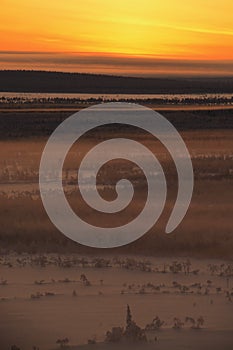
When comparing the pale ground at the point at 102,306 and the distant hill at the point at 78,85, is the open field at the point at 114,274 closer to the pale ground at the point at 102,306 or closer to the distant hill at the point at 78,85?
the pale ground at the point at 102,306

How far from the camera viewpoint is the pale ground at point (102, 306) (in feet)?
25.7

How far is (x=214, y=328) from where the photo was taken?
26.7ft

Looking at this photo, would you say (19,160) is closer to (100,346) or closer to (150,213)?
(150,213)

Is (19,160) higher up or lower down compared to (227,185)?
higher up

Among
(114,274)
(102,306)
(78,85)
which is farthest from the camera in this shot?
(78,85)

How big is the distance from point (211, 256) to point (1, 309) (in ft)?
11.1

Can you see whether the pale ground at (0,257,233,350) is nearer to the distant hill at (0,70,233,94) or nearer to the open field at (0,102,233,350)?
the open field at (0,102,233,350)

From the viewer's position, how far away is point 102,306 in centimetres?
880

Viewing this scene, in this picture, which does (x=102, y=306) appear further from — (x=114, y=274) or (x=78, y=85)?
(x=78, y=85)

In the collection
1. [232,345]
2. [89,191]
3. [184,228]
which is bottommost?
[232,345]

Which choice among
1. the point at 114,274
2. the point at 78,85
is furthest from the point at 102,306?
the point at 78,85

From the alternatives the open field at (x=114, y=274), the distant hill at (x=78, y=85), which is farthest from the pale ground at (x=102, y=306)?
the distant hill at (x=78, y=85)

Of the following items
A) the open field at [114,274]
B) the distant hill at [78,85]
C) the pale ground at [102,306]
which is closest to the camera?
the pale ground at [102,306]

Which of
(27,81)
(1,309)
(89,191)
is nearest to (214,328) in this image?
(1,309)
